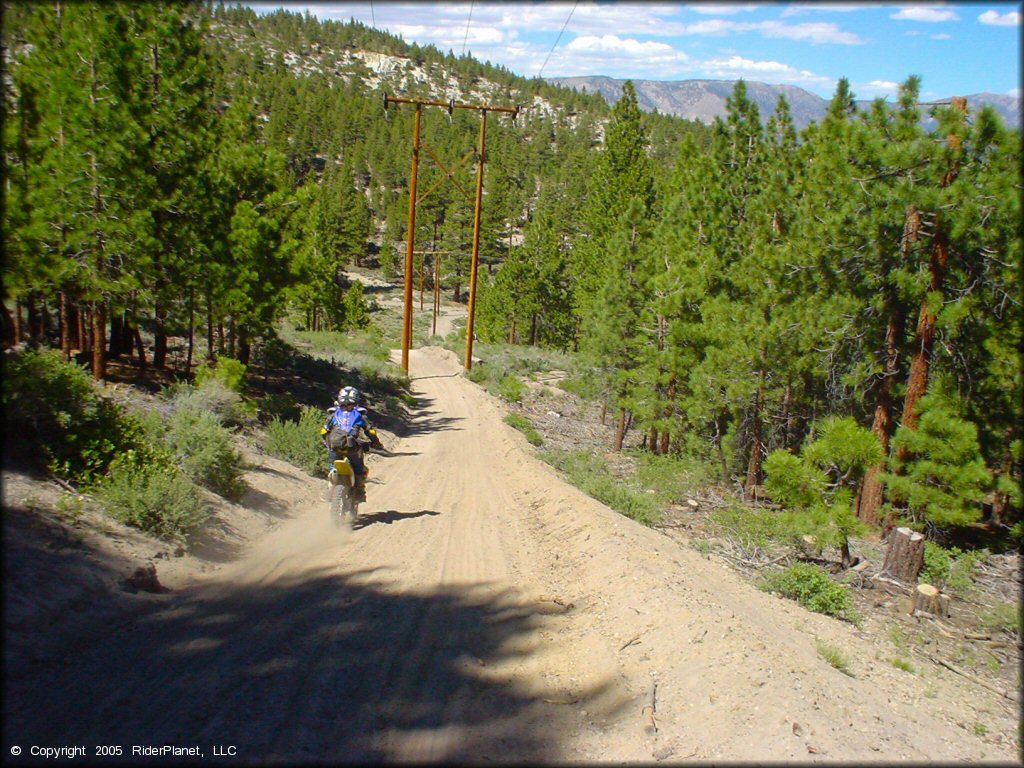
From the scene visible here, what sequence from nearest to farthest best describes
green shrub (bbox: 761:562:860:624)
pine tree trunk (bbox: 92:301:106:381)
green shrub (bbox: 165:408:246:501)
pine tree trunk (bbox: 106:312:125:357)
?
1. green shrub (bbox: 761:562:860:624)
2. green shrub (bbox: 165:408:246:501)
3. pine tree trunk (bbox: 92:301:106:381)
4. pine tree trunk (bbox: 106:312:125:357)

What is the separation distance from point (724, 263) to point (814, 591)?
10.8 m

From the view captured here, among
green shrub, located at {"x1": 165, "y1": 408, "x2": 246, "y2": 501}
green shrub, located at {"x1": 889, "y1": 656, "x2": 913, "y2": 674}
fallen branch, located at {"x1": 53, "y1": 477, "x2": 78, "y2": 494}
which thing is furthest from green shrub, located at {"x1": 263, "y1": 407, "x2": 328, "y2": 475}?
green shrub, located at {"x1": 889, "y1": 656, "x2": 913, "y2": 674}

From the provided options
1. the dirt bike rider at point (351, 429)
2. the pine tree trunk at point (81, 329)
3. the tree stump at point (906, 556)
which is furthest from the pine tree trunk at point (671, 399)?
the pine tree trunk at point (81, 329)

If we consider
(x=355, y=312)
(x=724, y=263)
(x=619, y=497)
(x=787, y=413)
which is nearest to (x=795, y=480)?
(x=619, y=497)

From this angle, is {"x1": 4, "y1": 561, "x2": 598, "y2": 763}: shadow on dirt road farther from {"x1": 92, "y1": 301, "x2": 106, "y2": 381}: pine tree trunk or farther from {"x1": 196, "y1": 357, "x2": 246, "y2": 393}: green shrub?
{"x1": 92, "y1": 301, "x2": 106, "y2": 381}: pine tree trunk

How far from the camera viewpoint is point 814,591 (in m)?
8.97

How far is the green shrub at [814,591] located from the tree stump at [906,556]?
1326 mm

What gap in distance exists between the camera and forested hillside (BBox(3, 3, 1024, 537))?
1042 centimetres

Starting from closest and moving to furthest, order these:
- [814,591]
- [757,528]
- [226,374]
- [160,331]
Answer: [814,591] < [757,528] < [226,374] < [160,331]

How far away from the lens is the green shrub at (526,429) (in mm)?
19119

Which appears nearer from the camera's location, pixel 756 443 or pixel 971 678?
→ pixel 971 678

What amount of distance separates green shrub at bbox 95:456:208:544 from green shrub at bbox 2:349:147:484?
0.81 feet

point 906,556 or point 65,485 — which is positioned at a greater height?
point 65,485

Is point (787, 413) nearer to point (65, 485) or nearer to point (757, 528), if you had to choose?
point (757, 528)
